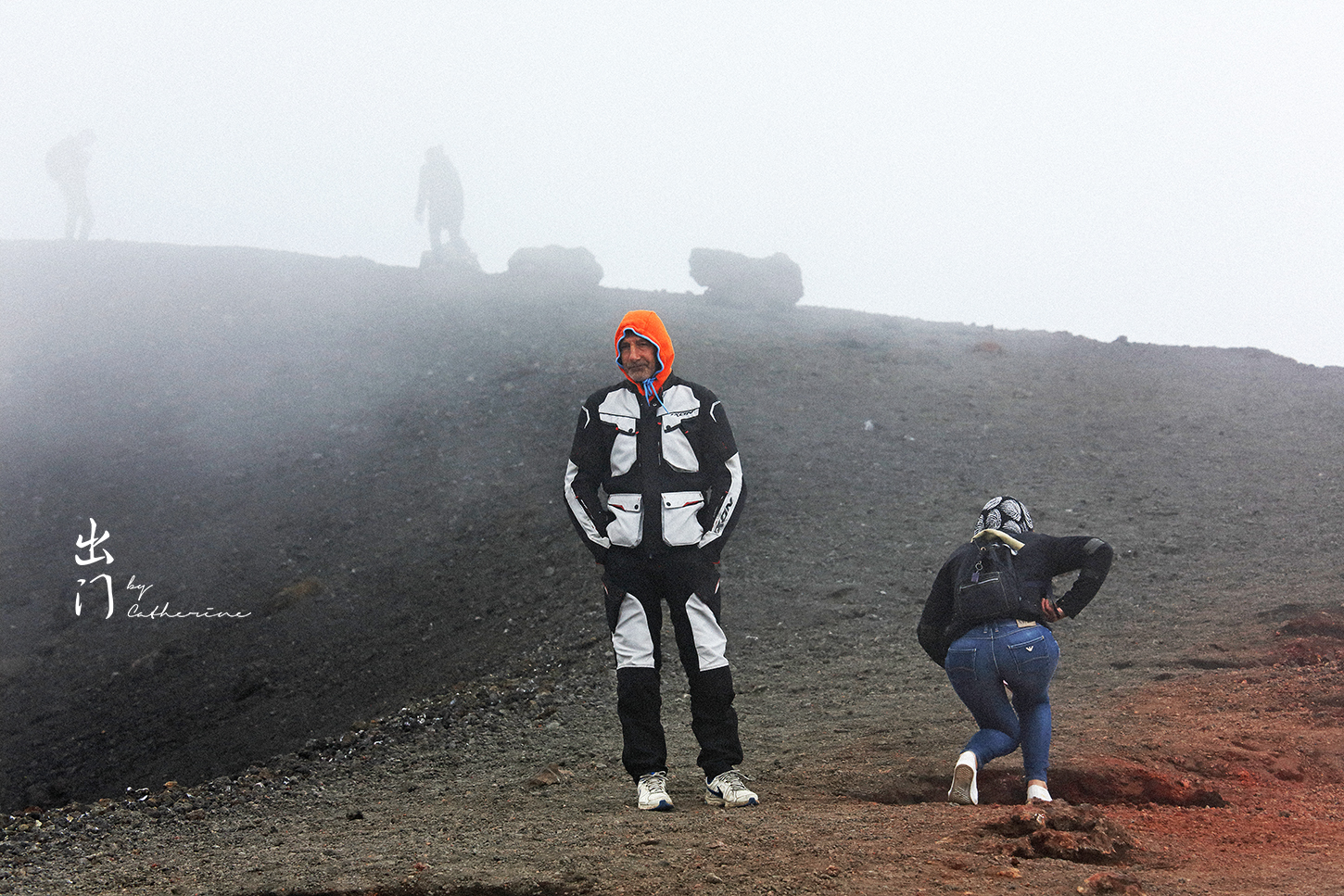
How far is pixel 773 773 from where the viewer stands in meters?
5.45

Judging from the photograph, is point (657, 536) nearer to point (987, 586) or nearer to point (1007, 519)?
point (987, 586)

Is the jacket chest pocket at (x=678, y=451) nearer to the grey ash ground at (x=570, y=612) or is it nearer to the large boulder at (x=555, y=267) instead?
the grey ash ground at (x=570, y=612)

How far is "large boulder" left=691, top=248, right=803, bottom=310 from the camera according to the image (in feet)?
78.8

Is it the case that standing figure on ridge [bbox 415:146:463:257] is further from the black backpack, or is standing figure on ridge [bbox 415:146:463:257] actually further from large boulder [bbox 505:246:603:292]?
the black backpack

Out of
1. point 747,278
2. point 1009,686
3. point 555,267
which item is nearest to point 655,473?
point 1009,686

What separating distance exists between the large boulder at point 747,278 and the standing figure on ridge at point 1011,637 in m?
19.2

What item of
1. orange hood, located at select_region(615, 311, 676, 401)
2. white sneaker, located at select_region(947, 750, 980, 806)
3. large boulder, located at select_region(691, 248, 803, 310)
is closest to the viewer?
white sneaker, located at select_region(947, 750, 980, 806)

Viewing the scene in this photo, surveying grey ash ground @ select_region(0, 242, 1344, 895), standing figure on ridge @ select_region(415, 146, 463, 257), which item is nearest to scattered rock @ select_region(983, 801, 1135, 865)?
grey ash ground @ select_region(0, 242, 1344, 895)

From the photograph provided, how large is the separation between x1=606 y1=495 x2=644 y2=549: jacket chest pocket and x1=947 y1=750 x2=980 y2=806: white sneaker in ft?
5.59

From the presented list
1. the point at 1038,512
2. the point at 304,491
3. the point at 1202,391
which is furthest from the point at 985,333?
the point at 304,491

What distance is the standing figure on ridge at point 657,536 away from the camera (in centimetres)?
450

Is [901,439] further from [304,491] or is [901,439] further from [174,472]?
[174,472]

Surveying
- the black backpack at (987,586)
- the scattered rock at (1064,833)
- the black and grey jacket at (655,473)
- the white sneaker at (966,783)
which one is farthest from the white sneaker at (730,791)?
the black backpack at (987,586)

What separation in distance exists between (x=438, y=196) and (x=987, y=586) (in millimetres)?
23821
